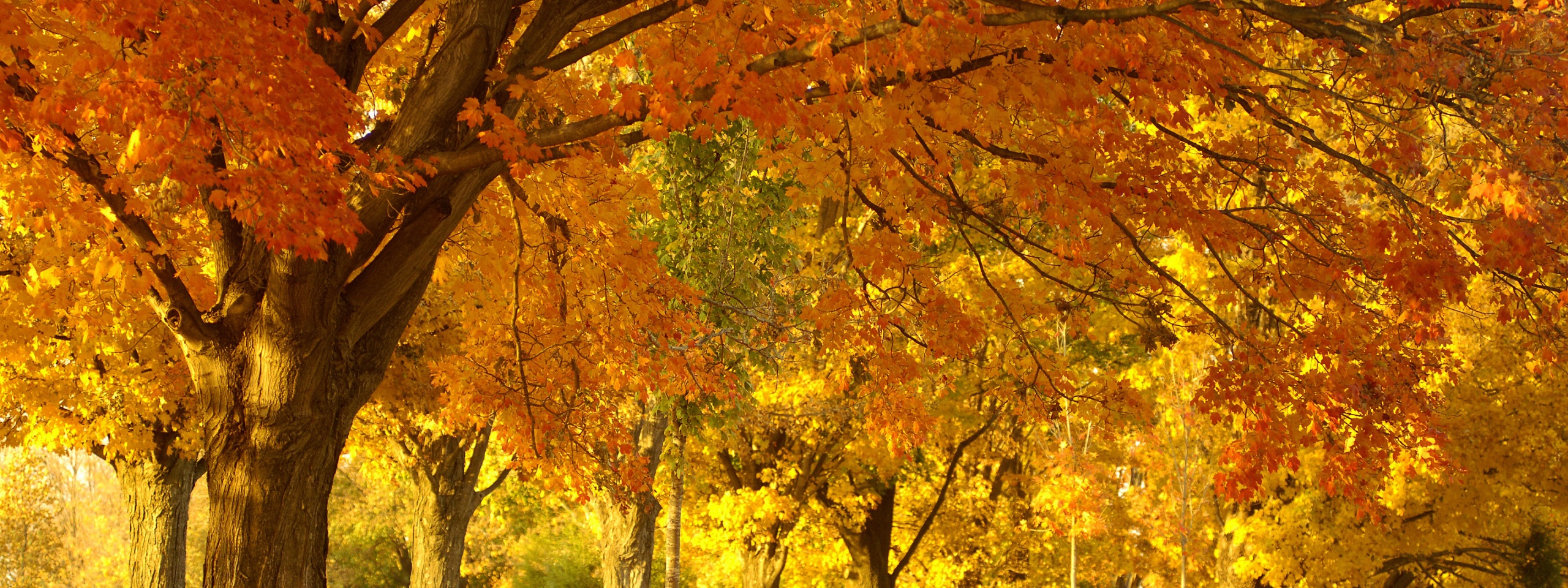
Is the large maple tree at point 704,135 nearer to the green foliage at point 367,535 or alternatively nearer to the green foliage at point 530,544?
the green foliage at point 530,544

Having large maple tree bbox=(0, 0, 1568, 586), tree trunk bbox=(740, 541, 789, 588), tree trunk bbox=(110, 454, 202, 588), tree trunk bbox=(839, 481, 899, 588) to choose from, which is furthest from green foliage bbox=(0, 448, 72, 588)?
large maple tree bbox=(0, 0, 1568, 586)

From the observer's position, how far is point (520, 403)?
9.61m

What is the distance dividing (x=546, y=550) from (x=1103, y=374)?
20283 mm

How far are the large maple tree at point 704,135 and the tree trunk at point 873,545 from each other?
12.5 metres

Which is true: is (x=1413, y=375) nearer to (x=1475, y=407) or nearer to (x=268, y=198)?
(x=268, y=198)

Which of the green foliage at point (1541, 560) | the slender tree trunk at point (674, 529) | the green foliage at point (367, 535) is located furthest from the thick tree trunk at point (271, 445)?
the green foliage at point (367, 535)

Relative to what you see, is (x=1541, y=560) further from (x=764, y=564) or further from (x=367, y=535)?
(x=367, y=535)

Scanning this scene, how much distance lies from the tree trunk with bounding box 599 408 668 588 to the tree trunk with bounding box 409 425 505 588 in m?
4.42

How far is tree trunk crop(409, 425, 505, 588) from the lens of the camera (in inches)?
693

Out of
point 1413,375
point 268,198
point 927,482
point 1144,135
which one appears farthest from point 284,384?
point 927,482

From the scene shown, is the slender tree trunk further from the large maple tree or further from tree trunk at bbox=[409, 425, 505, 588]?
the large maple tree

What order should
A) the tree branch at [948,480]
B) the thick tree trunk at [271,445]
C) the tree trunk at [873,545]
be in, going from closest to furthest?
the thick tree trunk at [271,445] → the tree branch at [948,480] → the tree trunk at [873,545]

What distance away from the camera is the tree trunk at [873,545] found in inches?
803

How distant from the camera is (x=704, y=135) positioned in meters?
5.50
